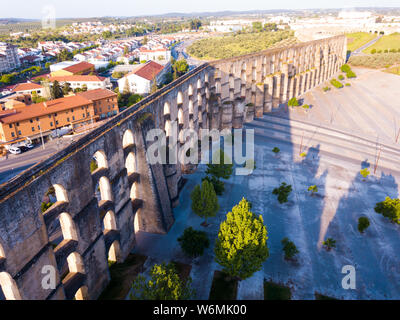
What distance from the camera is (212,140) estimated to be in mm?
55781

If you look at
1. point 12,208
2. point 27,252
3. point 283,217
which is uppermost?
point 12,208

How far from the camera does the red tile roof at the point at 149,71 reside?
8762 cm

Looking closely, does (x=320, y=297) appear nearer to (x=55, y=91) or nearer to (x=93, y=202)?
(x=93, y=202)

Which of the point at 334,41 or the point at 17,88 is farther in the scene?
the point at 334,41

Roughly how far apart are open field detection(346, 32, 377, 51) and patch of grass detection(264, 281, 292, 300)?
146m

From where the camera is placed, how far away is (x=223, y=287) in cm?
2553

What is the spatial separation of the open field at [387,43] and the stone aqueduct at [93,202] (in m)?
114

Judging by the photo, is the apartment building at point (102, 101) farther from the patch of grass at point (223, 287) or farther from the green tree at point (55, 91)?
the patch of grass at point (223, 287)

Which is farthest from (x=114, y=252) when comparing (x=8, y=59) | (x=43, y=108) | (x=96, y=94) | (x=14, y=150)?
(x=8, y=59)

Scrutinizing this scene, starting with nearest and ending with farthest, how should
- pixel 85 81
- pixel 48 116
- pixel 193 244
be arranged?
pixel 193 244 < pixel 48 116 < pixel 85 81

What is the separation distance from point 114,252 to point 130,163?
8.72m

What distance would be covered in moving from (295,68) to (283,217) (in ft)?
195
